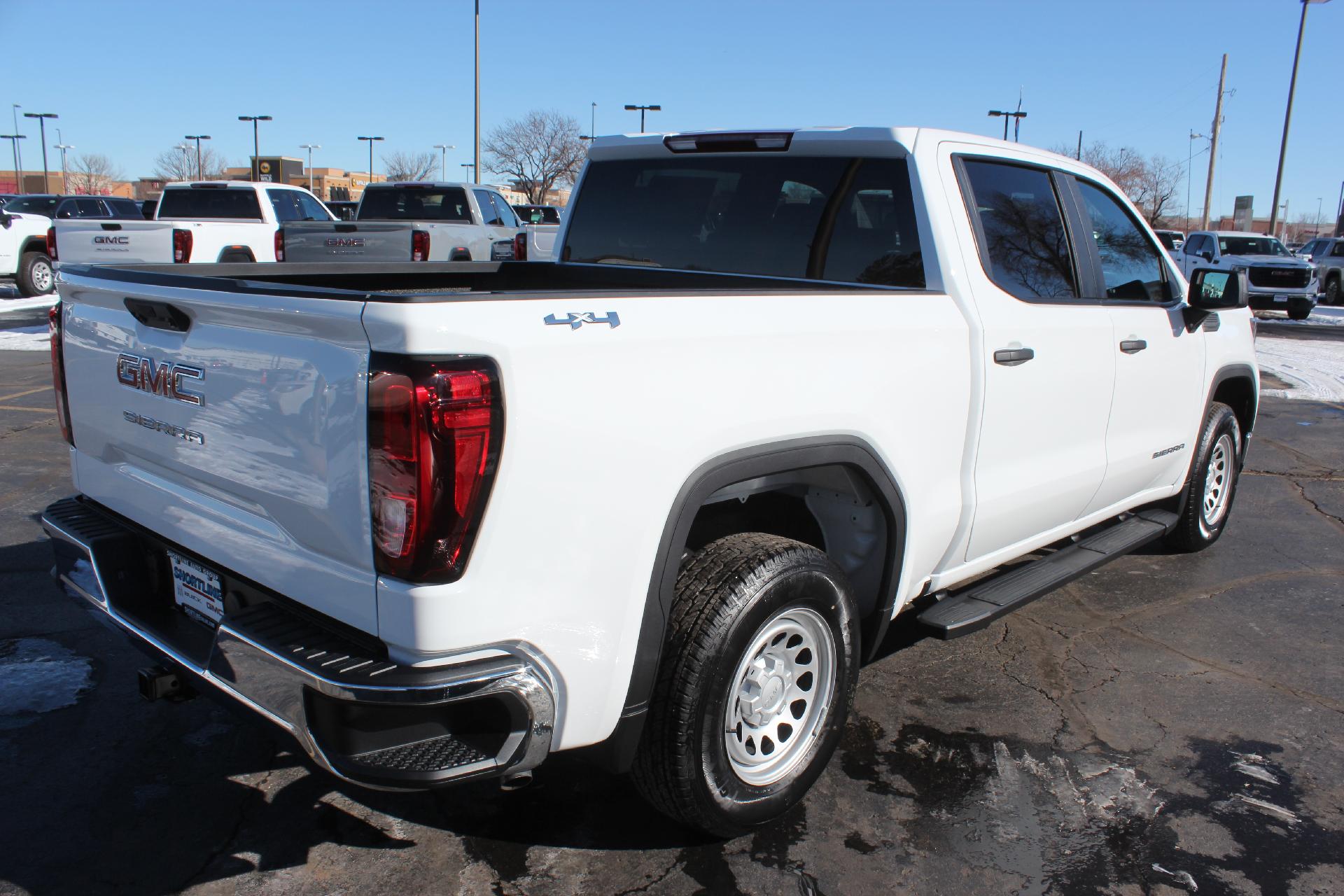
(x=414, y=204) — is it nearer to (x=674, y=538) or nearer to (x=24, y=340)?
(x=24, y=340)

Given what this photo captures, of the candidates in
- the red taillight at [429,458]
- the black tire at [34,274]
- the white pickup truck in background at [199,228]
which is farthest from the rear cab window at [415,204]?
the red taillight at [429,458]

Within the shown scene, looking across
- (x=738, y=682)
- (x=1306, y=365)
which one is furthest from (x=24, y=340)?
(x=1306, y=365)

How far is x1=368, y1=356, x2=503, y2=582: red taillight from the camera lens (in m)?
2.07

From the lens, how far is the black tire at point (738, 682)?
8.69 feet

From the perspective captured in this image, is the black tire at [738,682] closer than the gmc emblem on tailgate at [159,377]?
No

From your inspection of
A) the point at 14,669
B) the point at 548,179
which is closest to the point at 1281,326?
the point at 14,669

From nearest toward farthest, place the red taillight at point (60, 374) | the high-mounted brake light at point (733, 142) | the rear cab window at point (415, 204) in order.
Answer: the red taillight at point (60, 374) < the high-mounted brake light at point (733, 142) < the rear cab window at point (415, 204)

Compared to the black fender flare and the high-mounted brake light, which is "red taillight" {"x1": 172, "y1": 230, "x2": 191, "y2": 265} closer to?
the high-mounted brake light

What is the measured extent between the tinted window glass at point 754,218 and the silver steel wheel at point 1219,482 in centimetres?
293

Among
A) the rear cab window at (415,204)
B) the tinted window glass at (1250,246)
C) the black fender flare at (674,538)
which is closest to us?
the black fender flare at (674,538)

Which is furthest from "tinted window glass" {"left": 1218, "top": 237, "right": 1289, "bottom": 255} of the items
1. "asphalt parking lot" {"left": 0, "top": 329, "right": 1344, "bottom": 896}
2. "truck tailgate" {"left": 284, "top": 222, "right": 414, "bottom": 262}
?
"asphalt parking lot" {"left": 0, "top": 329, "right": 1344, "bottom": 896}

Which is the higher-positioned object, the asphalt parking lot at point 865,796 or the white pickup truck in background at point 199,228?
the white pickup truck in background at point 199,228

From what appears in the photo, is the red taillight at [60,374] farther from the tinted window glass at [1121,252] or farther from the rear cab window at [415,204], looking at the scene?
the rear cab window at [415,204]

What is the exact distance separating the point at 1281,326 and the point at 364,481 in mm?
22176
